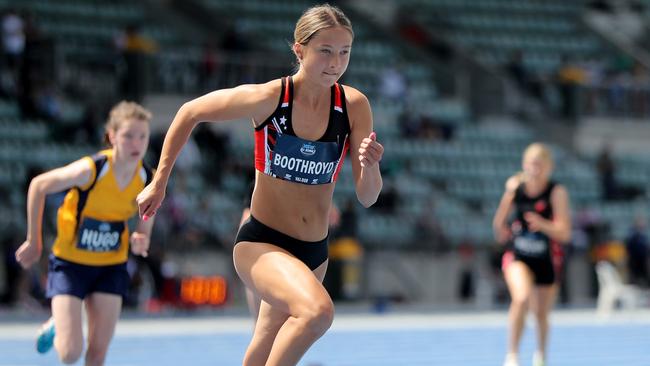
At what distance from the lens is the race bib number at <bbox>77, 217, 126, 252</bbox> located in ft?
27.3

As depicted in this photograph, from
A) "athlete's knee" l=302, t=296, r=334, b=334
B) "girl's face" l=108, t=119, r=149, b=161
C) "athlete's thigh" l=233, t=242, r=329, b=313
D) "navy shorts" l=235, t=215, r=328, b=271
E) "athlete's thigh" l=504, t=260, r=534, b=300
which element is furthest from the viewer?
"athlete's thigh" l=504, t=260, r=534, b=300

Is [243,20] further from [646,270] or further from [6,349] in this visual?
[6,349]

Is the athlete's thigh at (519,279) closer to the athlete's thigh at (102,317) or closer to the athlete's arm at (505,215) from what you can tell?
the athlete's arm at (505,215)

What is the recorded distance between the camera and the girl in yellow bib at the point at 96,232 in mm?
8133

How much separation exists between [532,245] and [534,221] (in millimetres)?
378

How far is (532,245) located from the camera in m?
11.8

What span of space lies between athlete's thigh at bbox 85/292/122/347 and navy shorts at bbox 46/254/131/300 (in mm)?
48

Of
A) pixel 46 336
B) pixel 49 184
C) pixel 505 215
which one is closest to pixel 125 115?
pixel 49 184

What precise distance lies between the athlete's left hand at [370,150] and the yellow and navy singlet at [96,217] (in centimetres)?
A: 272

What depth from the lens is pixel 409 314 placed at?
22.2m

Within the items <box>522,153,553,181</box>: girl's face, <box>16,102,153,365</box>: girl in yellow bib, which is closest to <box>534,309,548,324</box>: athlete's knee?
<box>522,153,553,181</box>: girl's face

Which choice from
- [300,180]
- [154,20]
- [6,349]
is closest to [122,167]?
[300,180]

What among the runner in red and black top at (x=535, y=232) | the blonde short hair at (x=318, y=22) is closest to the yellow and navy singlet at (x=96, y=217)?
the blonde short hair at (x=318, y=22)

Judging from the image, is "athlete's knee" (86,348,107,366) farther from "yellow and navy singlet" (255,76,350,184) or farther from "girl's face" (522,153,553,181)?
"girl's face" (522,153,553,181)
